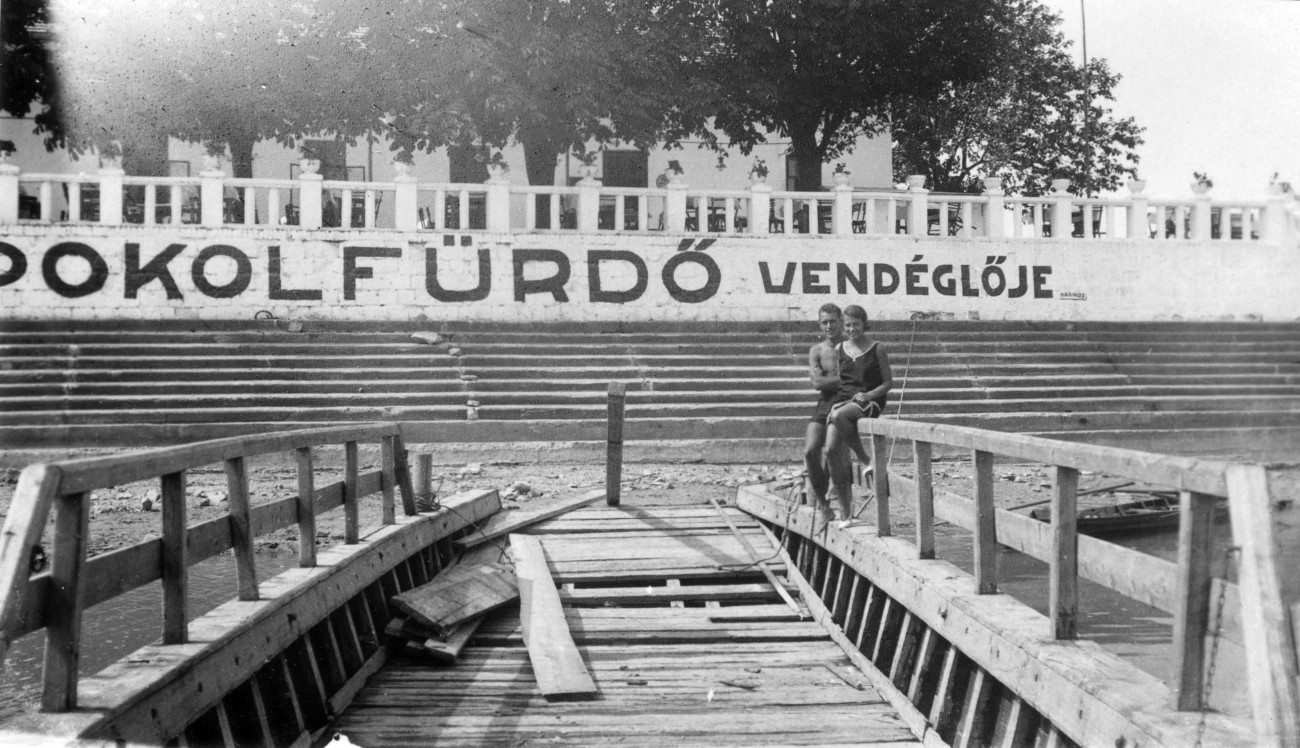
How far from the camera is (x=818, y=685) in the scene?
543cm

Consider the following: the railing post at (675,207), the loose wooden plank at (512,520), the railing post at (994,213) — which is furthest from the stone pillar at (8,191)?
the railing post at (994,213)

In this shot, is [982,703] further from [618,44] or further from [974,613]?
[618,44]

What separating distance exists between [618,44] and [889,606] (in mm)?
16161

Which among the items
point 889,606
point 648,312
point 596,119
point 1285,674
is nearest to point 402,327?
point 648,312

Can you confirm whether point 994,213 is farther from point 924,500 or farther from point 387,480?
point 924,500

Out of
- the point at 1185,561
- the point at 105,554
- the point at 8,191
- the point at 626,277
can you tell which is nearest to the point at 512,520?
the point at 105,554

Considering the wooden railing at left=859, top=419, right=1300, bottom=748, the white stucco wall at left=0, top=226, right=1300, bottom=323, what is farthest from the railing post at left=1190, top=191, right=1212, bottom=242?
the wooden railing at left=859, top=419, right=1300, bottom=748

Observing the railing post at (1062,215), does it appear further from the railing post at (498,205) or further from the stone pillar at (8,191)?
the stone pillar at (8,191)

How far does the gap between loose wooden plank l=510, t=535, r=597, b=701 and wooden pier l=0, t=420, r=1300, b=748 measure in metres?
0.04

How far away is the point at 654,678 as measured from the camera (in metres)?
5.48

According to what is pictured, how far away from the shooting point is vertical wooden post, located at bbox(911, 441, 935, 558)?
17.6 ft

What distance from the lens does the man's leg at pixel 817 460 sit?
7.16m

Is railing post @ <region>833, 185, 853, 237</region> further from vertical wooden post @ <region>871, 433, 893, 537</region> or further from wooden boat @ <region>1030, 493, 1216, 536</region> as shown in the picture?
vertical wooden post @ <region>871, 433, 893, 537</region>

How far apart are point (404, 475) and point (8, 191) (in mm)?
14762
